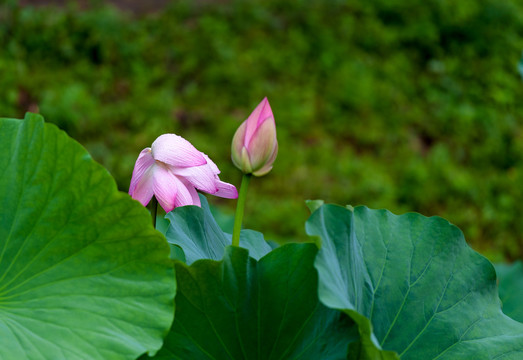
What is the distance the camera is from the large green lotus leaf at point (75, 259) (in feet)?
1.60

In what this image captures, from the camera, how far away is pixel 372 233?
63 centimetres

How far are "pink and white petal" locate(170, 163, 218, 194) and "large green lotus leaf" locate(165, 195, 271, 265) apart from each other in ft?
0.10

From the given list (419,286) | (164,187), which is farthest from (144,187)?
(419,286)

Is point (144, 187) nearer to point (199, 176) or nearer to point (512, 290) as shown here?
point (199, 176)

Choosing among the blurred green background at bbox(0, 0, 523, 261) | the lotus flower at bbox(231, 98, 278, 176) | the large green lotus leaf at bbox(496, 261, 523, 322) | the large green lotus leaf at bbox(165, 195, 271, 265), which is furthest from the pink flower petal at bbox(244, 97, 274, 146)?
the blurred green background at bbox(0, 0, 523, 261)

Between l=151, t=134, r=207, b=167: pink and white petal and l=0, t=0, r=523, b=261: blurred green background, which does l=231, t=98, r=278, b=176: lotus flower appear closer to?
l=151, t=134, r=207, b=167: pink and white petal

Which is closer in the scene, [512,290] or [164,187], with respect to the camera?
[164,187]

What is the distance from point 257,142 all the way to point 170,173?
10 centimetres

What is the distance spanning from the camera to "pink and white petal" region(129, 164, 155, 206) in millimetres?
644

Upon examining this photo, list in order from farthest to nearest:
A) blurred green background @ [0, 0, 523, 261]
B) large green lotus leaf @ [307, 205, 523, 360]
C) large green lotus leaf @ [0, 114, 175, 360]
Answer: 1. blurred green background @ [0, 0, 523, 261]
2. large green lotus leaf @ [307, 205, 523, 360]
3. large green lotus leaf @ [0, 114, 175, 360]

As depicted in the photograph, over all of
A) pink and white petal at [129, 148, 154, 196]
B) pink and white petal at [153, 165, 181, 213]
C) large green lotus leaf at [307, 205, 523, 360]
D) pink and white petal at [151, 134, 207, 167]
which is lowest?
large green lotus leaf at [307, 205, 523, 360]

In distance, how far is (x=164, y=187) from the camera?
64 centimetres

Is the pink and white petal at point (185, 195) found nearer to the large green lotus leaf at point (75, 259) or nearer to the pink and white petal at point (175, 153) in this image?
the pink and white petal at point (175, 153)

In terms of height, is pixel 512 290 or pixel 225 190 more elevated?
pixel 225 190
